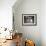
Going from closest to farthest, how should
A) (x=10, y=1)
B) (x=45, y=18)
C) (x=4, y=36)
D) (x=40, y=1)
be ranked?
1. (x=4, y=36)
2. (x=10, y=1)
3. (x=45, y=18)
4. (x=40, y=1)

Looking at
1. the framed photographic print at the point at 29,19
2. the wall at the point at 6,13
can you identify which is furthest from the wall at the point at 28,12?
the wall at the point at 6,13

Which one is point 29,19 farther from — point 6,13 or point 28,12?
point 6,13

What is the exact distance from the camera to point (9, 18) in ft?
15.1

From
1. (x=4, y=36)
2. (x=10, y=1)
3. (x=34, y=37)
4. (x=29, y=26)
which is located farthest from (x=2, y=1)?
(x=34, y=37)

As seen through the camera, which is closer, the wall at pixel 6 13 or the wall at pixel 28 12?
the wall at pixel 6 13

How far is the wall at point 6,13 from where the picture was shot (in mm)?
4559

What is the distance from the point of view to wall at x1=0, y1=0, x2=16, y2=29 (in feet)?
15.0

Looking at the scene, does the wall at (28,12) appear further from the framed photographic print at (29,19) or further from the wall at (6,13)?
the wall at (6,13)

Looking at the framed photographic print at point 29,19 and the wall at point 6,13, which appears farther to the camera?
the framed photographic print at point 29,19

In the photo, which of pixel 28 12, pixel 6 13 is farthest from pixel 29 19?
pixel 6 13

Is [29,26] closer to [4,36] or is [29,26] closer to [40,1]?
[40,1]

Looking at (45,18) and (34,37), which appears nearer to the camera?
(45,18)

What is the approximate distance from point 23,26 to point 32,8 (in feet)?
3.18

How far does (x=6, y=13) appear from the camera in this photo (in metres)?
4.60
